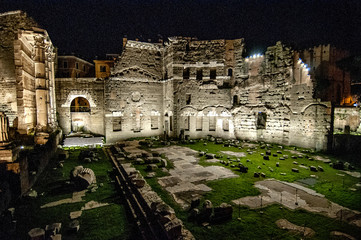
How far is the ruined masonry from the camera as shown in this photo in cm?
1780

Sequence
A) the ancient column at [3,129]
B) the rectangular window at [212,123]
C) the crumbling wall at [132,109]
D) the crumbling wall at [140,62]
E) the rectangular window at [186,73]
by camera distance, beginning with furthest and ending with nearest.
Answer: the rectangular window at [186,73] → the rectangular window at [212,123] → the crumbling wall at [140,62] → the crumbling wall at [132,109] → the ancient column at [3,129]

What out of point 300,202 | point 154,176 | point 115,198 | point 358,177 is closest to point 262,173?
point 300,202

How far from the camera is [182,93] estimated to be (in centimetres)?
1902

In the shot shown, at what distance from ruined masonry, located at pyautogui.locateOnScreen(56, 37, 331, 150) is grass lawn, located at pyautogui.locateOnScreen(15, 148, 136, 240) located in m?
10.1

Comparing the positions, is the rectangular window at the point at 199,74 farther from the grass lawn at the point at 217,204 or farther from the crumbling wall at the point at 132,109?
the grass lawn at the point at 217,204

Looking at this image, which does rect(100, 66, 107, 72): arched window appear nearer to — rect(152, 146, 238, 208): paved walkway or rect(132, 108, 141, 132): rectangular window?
rect(132, 108, 141, 132): rectangular window

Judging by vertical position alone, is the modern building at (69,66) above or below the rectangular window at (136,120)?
above

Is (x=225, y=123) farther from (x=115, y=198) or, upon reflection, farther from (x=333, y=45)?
(x=115, y=198)

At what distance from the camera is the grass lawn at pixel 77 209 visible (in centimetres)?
557

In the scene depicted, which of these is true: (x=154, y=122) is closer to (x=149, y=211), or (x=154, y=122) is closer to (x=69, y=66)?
(x=149, y=211)

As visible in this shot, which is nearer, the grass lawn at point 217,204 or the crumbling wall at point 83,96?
the grass lawn at point 217,204

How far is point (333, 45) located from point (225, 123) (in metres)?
10.0

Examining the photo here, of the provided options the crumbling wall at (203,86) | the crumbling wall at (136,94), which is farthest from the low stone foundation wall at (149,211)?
the crumbling wall at (203,86)

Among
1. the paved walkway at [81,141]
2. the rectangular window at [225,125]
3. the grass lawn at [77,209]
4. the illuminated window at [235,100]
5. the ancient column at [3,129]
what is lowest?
the grass lawn at [77,209]
